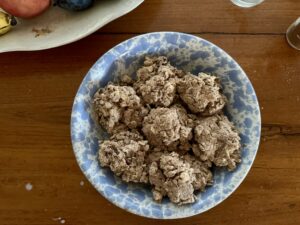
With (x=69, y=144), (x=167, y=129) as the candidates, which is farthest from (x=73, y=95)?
(x=167, y=129)

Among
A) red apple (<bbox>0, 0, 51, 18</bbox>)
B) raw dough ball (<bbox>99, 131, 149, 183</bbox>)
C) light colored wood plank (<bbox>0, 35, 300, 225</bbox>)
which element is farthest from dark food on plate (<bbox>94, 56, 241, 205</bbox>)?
red apple (<bbox>0, 0, 51, 18</bbox>)

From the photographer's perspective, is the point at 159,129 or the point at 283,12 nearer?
the point at 159,129

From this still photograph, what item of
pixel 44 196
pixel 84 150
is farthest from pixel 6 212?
pixel 84 150

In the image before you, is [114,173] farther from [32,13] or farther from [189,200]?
[32,13]

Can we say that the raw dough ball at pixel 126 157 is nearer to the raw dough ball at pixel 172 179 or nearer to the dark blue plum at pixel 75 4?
the raw dough ball at pixel 172 179

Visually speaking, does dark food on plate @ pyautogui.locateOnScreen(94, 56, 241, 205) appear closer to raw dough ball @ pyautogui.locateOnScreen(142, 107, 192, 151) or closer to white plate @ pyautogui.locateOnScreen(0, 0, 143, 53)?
raw dough ball @ pyautogui.locateOnScreen(142, 107, 192, 151)

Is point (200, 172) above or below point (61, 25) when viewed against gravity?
below

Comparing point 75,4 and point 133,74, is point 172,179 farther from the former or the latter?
point 75,4
